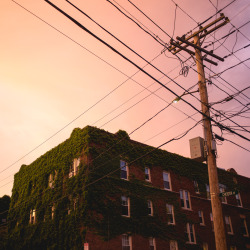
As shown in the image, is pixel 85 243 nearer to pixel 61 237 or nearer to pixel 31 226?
pixel 61 237

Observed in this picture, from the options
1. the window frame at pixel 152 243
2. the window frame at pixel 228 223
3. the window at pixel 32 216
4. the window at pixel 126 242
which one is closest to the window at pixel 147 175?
the window frame at pixel 152 243

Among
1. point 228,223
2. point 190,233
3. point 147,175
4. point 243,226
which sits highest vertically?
point 147,175

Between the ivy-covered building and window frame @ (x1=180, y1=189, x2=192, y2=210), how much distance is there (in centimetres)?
3

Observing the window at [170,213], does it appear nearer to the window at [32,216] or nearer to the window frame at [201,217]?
the window frame at [201,217]

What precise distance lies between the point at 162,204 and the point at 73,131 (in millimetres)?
10991

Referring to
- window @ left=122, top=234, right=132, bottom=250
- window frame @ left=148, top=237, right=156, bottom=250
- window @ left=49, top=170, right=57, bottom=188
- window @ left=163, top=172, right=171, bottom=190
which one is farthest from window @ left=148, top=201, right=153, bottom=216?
window @ left=49, top=170, right=57, bottom=188

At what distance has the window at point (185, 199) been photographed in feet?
93.6

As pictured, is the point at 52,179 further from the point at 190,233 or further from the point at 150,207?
the point at 190,233

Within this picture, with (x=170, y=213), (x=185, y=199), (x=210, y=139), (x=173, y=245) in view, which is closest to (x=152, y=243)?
(x=173, y=245)

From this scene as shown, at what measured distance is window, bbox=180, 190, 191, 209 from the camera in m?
28.5

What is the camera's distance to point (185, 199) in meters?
29.0

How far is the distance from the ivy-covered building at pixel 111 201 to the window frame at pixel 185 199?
0.03 metres

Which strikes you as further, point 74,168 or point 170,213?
point 170,213

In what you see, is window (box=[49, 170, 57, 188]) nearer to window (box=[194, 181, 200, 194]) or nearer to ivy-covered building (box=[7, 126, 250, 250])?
ivy-covered building (box=[7, 126, 250, 250])
